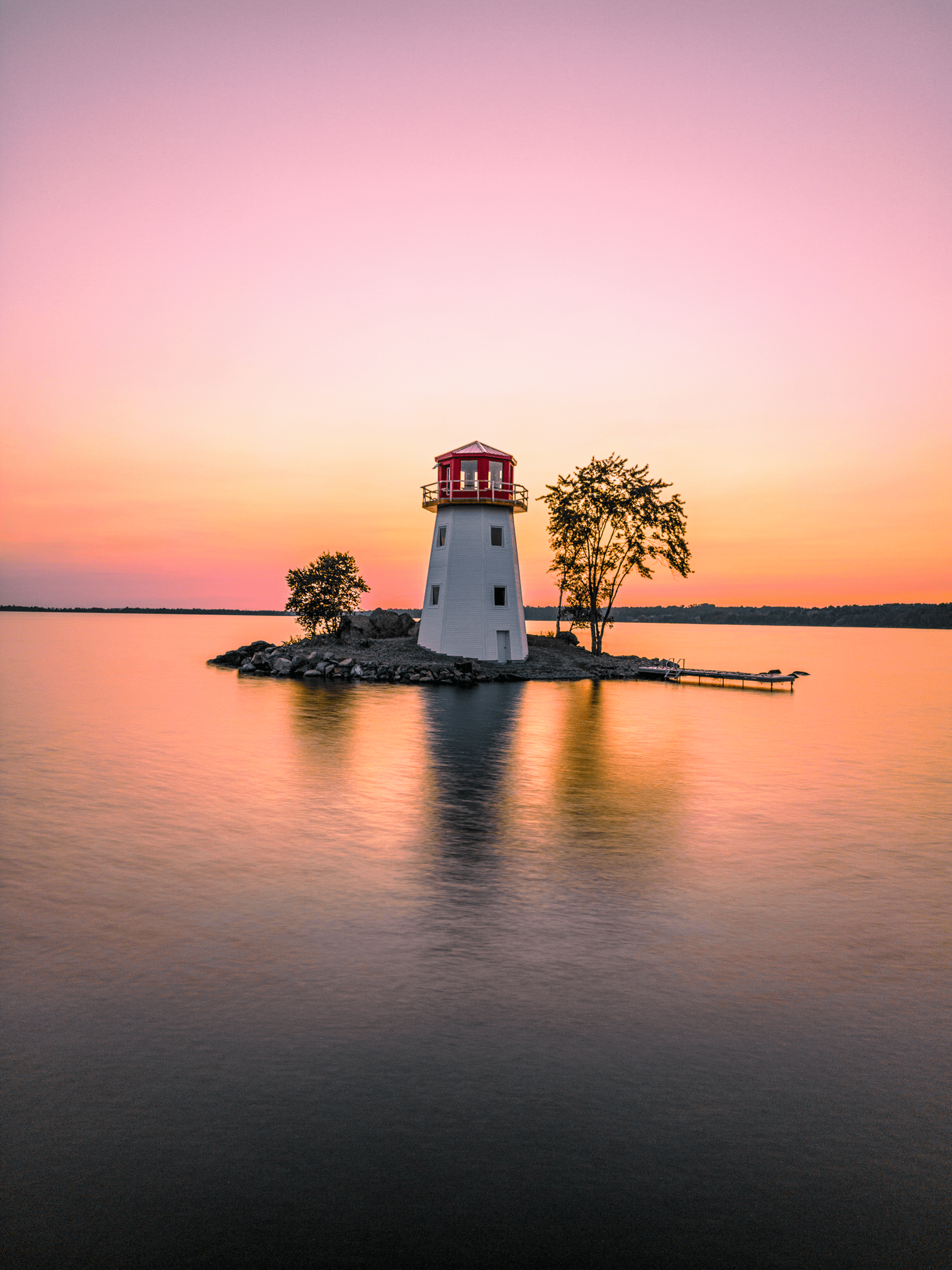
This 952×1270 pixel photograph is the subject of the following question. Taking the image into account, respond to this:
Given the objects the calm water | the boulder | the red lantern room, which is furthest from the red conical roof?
the calm water

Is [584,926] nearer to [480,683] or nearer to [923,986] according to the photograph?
[923,986]

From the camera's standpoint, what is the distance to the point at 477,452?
170ft

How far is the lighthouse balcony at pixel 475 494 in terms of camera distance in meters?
51.5

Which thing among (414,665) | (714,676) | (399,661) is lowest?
(714,676)

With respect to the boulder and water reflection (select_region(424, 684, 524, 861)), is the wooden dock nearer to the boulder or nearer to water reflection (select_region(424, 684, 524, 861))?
the boulder

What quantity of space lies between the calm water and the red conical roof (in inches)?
1322

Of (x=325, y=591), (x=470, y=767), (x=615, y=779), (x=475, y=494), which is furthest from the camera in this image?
(x=325, y=591)

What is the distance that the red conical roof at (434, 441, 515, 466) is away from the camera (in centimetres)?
5191

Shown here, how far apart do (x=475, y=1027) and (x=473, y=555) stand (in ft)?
147

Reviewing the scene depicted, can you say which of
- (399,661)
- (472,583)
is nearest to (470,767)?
(472,583)

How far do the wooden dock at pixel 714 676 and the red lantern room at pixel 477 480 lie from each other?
1884 cm

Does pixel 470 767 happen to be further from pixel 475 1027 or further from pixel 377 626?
pixel 377 626

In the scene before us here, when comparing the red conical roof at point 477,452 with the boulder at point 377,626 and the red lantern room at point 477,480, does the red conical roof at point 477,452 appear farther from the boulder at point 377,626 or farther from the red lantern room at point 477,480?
the boulder at point 377,626

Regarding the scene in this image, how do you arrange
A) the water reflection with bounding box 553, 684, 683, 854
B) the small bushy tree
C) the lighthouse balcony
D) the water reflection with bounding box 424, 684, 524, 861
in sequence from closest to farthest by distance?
the water reflection with bounding box 424, 684, 524, 861
the water reflection with bounding box 553, 684, 683, 854
the lighthouse balcony
the small bushy tree
